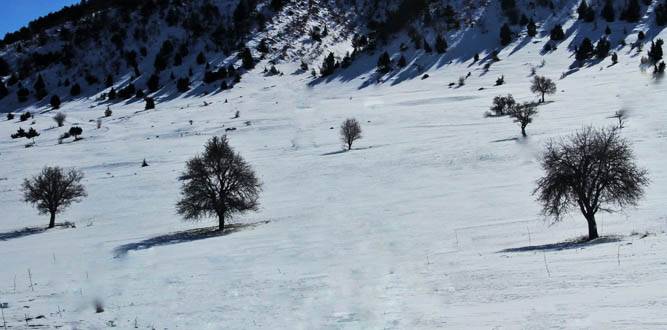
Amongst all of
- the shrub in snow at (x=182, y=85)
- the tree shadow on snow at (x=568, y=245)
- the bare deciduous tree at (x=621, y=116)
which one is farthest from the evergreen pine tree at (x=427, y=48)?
the tree shadow on snow at (x=568, y=245)

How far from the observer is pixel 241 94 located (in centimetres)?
12200

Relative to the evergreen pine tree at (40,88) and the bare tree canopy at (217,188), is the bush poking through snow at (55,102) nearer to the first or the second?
the evergreen pine tree at (40,88)

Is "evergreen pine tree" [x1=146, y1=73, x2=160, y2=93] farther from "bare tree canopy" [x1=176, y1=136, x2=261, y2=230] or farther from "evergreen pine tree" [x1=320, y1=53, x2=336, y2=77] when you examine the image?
"bare tree canopy" [x1=176, y1=136, x2=261, y2=230]

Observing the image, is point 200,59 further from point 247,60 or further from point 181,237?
point 181,237

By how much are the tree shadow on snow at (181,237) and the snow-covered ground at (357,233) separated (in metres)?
0.31

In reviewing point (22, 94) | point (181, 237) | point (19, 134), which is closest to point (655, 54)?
point (181, 237)

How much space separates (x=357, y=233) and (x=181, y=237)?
11.1 meters

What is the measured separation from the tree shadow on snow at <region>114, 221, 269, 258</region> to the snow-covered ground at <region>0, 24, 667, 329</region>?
0.31 metres

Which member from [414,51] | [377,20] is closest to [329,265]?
[414,51]

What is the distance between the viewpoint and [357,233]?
31.5 meters

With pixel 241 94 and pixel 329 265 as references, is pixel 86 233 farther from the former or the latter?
pixel 241 94

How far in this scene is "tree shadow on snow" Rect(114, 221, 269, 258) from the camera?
31.6 metres

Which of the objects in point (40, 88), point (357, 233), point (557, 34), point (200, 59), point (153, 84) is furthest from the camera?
point (200, 59)

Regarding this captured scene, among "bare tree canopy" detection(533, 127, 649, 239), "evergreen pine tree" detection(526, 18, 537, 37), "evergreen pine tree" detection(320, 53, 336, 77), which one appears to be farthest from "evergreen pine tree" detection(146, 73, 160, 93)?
"bare tree canopy" detection(533, 127, 649, 239)
